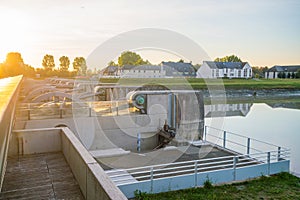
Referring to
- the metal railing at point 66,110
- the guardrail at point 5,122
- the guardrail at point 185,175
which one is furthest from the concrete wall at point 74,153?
the metal railing at point 66,110

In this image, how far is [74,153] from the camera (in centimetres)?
420

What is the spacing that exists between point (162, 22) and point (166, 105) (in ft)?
17.5

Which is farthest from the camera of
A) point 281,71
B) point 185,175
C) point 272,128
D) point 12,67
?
point 281,71

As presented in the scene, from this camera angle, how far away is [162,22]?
1598cm

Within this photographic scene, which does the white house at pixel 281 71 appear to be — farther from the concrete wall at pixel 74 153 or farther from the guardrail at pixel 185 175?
the concrete wall at pixel 74 153

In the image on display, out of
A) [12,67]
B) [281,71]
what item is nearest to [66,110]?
[12,67]

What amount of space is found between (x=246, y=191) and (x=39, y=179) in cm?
578

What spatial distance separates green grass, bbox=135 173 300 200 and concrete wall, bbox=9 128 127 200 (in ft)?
9.48

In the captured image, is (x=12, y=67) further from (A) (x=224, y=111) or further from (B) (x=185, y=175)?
(B) (x=185, y=175)

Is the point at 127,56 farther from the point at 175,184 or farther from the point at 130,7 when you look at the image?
the point at 175,184

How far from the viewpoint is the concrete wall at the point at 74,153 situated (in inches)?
110

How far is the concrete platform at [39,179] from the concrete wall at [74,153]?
121 mm

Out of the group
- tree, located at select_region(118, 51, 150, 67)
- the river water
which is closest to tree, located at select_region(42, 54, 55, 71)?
tree, located at select_region(118, 51, 150, 67)

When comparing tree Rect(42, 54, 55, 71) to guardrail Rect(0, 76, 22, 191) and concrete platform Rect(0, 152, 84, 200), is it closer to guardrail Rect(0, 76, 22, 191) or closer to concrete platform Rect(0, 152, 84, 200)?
concrete platform Rect(0, 152, 84, 200)
